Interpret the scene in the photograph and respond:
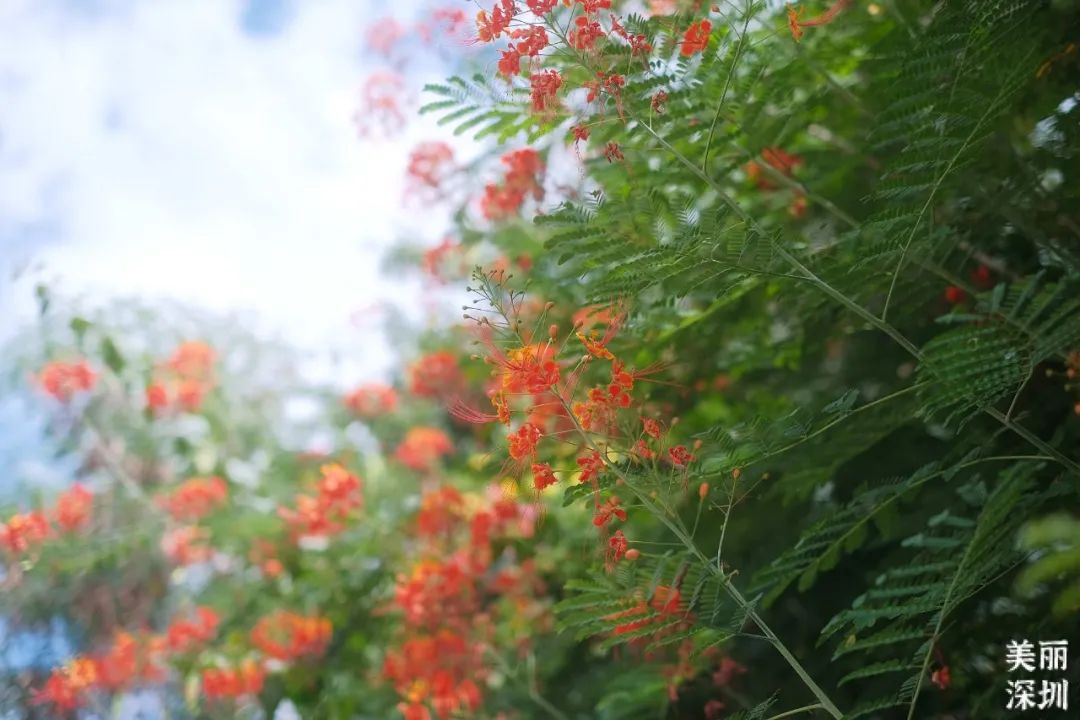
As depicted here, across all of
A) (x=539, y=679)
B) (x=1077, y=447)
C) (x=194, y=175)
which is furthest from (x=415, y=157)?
(x=194, y=175)

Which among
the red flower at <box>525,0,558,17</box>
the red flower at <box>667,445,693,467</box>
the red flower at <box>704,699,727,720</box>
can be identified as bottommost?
the red flower at <box>704,699,727,720</box>

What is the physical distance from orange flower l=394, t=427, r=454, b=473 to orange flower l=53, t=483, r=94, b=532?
46.9 inches

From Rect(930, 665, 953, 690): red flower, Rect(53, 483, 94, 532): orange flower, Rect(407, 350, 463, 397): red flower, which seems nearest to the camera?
Rect(930, 665, 953, 690): red flower

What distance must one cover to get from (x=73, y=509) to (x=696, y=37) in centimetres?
311

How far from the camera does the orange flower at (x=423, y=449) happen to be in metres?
3.63

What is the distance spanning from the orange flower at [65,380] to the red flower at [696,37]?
10.4 feet

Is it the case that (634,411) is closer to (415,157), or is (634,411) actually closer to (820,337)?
(820,337)

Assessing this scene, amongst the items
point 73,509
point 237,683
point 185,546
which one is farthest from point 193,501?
point 237,683

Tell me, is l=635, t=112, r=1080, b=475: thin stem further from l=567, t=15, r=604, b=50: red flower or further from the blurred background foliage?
l=567, t=15, r=604, b=50: red flower

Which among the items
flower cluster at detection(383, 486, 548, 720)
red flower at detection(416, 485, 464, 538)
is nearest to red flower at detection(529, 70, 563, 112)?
flower cluster at detection(383, 486, 548, 720)

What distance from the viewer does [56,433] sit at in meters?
3.97

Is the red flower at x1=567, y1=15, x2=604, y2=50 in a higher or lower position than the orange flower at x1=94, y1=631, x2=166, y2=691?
higher

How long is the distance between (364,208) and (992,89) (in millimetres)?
3010

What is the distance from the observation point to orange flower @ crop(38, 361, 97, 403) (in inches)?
152
